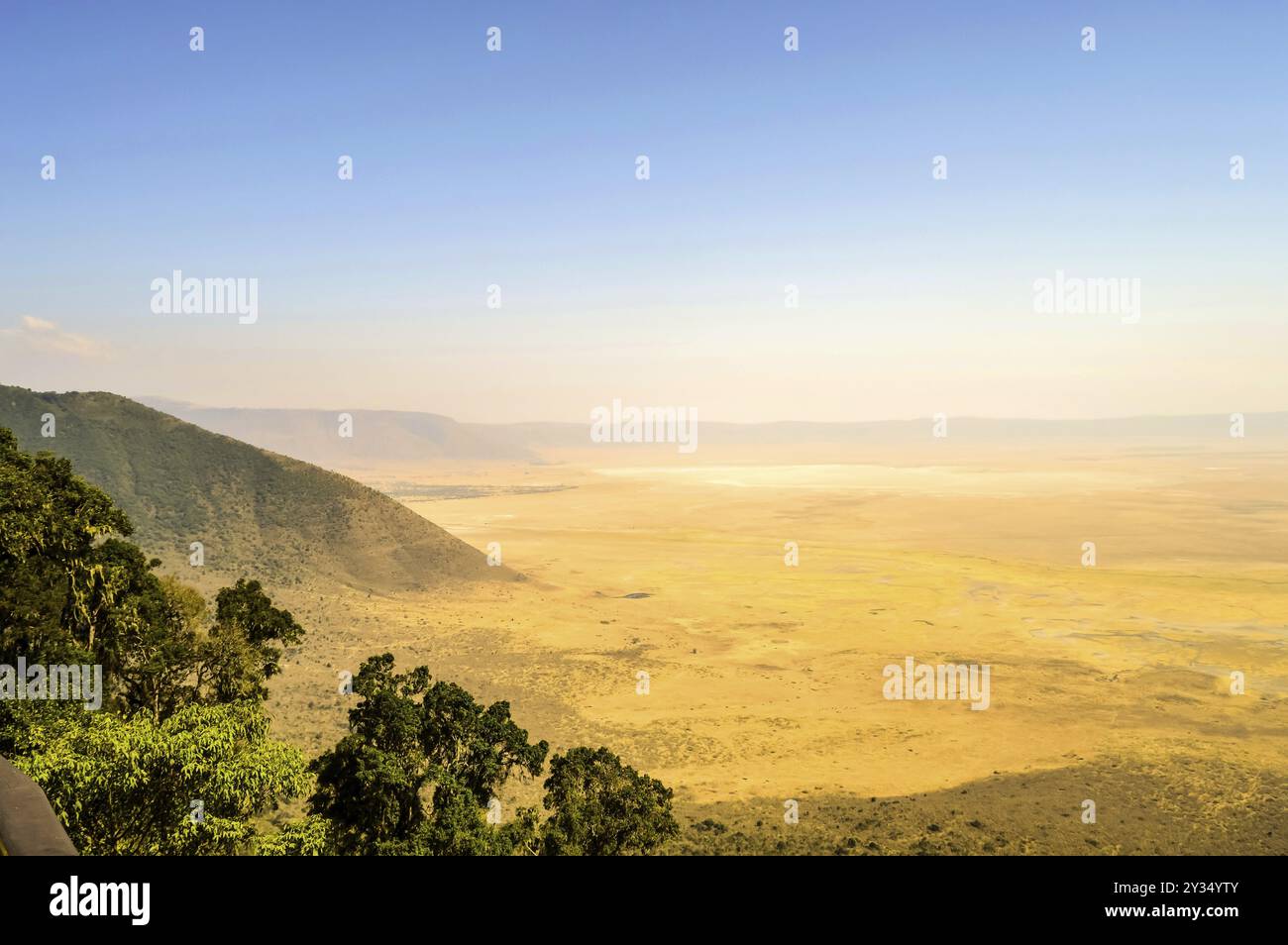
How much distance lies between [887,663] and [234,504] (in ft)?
214

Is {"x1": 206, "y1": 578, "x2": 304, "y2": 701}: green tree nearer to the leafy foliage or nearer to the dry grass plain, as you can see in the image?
the leafy foliage

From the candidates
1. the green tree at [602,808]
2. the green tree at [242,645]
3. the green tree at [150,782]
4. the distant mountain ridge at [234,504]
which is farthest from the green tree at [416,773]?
the distant mountain ridge at [234,504]

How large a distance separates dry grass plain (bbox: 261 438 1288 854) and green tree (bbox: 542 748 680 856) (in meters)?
8.08

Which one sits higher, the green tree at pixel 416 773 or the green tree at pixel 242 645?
the green tree at pixel 242 645

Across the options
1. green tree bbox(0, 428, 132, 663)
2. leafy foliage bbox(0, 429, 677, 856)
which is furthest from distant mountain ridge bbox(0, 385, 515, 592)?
leafy foliage bbox(0, 429, 677, 856)

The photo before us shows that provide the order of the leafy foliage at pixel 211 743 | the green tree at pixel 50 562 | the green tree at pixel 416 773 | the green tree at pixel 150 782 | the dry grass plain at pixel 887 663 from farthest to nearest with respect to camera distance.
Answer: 1. the dry grass plain at pixel 887 663
2. the green tree at pixel 50 562
3. the green tree at pixel 416 773
4. the leafy foliage at pixel 211 743
5. the green tree at pixel 150 782

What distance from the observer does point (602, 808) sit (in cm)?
1917

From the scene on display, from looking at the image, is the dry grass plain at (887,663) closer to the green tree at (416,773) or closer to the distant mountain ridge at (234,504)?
the distant mountain ridge at (234,504)

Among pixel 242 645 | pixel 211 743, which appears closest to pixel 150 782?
pixel 211 743

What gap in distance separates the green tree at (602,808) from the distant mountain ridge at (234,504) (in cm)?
5740

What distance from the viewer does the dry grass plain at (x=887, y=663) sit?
30094mm

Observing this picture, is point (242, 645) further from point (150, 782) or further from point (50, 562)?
point (150, 782)

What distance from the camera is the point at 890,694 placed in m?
Result: 45.9
